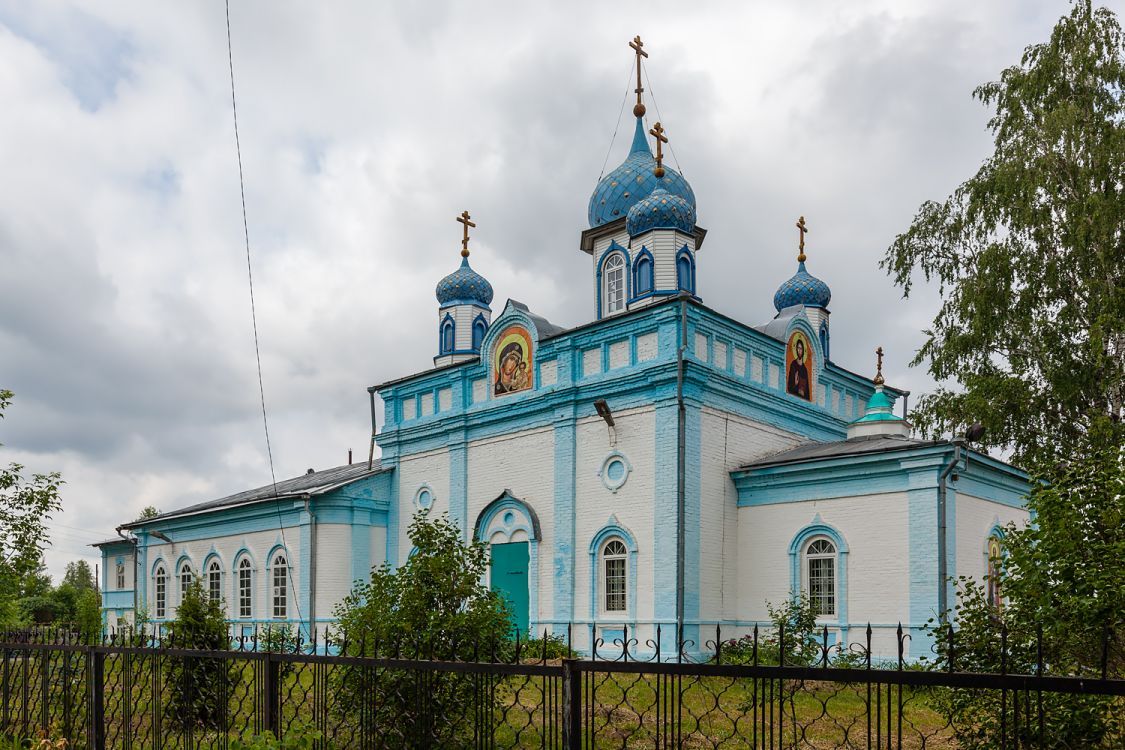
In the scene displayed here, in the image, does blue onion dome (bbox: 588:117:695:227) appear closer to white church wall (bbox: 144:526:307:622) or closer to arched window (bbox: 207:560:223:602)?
white church wall (bbox: 144:526:307:622)

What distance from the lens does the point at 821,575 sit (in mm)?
14305

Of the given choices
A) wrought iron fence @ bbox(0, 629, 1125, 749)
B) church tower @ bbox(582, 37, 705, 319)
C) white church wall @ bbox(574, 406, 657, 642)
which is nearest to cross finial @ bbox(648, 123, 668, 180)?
church tower @ bbox(582, 37, 705, 319)

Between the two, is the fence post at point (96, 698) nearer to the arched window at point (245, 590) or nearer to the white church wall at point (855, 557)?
the white church wall at point (855, 557)

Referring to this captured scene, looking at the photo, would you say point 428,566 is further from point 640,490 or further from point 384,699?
point 640,490

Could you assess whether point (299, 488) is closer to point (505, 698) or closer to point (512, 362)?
point (512, 362)

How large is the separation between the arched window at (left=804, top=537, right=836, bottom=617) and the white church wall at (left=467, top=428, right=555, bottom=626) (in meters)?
4.09

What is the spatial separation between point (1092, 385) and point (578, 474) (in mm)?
8686

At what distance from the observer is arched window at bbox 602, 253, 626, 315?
17.8 metres

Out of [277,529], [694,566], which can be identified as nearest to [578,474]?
[694,566]

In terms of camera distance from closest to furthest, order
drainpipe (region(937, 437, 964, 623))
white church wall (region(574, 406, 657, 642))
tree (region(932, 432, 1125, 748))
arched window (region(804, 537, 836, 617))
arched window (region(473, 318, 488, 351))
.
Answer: tree (region(932, 432, 1125, 748)) → drainpipe (region(937, 437, 964, 623)) → arched window (region(804, 537, 836, 617)) → white church wall (region(574, 406, 657, 642)) → arched window (region(473, 318, 488, 351))

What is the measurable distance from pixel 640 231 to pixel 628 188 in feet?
6.89

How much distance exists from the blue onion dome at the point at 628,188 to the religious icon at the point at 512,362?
2.96 m

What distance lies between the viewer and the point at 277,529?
19797 mm

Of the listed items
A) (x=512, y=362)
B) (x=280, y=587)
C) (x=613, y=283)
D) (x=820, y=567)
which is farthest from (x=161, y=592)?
(x=820, y=567)
